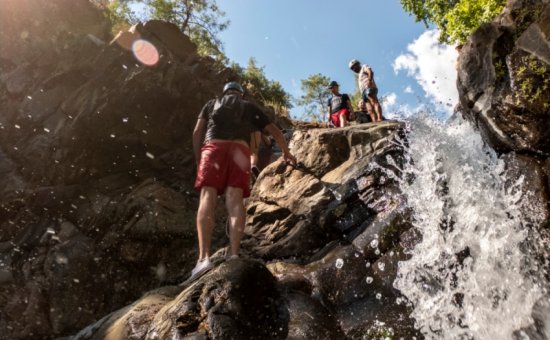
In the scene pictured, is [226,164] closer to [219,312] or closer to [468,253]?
[219,312]

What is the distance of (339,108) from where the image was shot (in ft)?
32.4

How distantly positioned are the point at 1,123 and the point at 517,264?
1233 cm

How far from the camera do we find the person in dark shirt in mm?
9805

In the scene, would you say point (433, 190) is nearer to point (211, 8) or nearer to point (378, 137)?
point (378, 137)

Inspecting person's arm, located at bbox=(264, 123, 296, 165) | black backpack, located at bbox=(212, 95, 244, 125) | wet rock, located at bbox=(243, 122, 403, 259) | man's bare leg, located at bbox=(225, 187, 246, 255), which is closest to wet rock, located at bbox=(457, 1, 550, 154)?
wet rock, located at bbox=(243, 122, 403, 259)

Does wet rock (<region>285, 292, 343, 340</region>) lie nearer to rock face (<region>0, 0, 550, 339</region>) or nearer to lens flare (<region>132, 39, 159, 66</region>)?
rock face (<region>0, 0, 550, 339</region>)

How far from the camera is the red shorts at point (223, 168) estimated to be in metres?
4.54

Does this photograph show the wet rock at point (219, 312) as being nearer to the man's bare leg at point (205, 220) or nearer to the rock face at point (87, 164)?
the man's bare leg at point (205, 220)

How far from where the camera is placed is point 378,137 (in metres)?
6.62

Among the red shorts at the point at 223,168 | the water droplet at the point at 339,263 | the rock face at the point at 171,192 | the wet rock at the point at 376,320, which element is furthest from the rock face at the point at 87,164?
the wet rock at the point at 376,320

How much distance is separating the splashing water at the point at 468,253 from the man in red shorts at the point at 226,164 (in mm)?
1975

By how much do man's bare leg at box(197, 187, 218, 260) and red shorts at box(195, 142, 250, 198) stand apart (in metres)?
0.11

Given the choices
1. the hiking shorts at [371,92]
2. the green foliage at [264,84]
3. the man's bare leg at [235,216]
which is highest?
the green foliage at [264,84]

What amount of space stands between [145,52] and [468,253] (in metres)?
9.56
